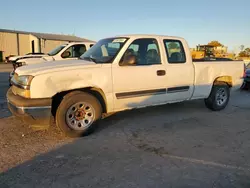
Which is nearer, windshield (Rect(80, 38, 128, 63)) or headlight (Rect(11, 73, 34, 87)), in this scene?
headlight (Rect(11, 73, 34, 87))

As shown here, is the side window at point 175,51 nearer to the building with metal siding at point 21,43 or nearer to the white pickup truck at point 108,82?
the white pickup truck at point 108,82

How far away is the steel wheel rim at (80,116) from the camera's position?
4.59 meters

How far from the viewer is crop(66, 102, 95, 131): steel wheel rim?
4.59m

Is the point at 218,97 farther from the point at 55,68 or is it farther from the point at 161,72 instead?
the point at 55,68

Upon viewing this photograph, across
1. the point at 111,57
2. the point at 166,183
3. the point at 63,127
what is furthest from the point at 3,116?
the point at 166,183

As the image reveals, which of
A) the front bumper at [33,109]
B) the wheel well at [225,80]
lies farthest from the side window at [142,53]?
the wheel well at [225,80]

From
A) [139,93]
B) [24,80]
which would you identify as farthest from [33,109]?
A: [139,93]

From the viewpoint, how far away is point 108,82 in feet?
15.7

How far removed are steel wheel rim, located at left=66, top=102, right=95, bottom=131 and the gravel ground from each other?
27cm

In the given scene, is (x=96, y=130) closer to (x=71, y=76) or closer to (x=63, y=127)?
(x=63, y=127)

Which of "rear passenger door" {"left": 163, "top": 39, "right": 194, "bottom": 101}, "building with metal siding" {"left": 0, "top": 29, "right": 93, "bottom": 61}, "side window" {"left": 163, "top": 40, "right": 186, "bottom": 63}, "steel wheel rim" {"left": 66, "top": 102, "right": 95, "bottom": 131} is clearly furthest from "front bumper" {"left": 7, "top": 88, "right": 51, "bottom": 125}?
"building with metal siding" {"left": 0, "top": 29, "right": 93, "bottom": 61}

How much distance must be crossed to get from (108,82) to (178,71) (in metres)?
1.85

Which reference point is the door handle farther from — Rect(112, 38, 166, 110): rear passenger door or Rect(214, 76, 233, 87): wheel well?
Rect(214, 76, 233, 87): wheel well

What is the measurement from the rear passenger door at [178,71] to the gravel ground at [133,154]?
0.66 metres
